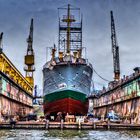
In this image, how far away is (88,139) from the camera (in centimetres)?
2852

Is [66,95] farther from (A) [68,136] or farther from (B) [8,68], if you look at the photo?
(A) [68,136]

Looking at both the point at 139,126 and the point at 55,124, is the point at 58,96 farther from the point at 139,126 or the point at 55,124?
the point at 139,126

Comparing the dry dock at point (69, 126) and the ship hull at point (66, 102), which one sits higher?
the ship hull at point (66, 102)

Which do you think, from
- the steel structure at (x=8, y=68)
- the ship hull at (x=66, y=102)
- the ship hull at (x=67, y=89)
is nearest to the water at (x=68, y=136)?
the ship hull at (x=66, y=102)

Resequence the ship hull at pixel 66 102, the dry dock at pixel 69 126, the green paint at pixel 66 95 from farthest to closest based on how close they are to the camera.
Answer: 1. the green paint at pixel 66 95
2. the ship hull at pixel 66 102
3. the dry dock at pixel 69 126

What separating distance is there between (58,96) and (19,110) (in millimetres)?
16333

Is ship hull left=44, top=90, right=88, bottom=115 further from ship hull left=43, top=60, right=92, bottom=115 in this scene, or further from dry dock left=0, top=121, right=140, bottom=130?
dry dock left=0, top=121, right=140, bottom=130

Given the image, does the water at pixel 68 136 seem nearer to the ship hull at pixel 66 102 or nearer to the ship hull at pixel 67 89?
the ship hull at pixel 66 102

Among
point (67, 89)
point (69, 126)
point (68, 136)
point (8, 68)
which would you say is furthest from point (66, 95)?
point (68, 136)

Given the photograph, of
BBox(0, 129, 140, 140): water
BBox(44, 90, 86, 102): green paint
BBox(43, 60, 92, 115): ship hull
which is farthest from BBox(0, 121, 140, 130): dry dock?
BBox(44, 90, 86, 102): green paint

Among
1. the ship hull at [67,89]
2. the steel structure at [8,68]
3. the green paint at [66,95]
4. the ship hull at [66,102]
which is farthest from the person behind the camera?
the steel structure at [8,68]

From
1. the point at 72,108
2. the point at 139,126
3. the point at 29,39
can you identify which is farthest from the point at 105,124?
the point at 29,39

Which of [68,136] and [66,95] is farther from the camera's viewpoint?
[66,95]

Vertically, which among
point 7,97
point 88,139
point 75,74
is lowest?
point 88,139
